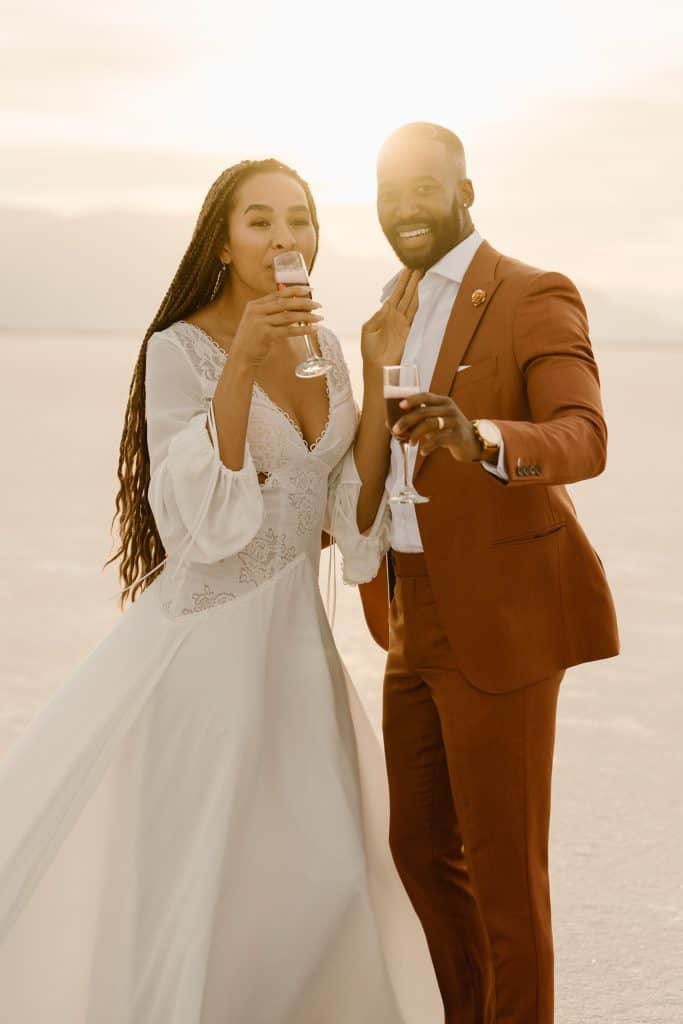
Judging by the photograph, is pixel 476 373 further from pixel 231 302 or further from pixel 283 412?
pixel 231 302

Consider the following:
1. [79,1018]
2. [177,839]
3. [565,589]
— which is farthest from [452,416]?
[79,1018]

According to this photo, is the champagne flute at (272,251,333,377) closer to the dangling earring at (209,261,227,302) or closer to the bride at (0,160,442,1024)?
the bride at (0,160,442,1024)

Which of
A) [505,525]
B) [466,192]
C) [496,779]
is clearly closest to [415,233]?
[466,192]

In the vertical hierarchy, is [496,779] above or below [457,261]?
below

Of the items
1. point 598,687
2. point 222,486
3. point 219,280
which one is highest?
point 219,280

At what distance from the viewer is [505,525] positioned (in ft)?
9.55


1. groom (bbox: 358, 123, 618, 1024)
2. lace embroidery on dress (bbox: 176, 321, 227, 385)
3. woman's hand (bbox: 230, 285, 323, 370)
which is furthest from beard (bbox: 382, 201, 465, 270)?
lace embroidery on dress (bbox: 176, 321, 227, 385)

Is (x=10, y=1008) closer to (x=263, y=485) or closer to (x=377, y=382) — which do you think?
(x=263, y=485)

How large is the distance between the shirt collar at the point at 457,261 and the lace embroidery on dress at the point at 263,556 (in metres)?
0.64

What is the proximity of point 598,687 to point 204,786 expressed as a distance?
358cm

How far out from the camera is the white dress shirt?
3020mm

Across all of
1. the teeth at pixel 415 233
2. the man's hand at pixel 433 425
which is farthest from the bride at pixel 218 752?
the man's hand at pixel 433 425

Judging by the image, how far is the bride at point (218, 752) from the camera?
2.90 meters

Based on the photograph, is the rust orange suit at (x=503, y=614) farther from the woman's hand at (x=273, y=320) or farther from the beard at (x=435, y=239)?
the woman's hand at (x=273, y=320)
